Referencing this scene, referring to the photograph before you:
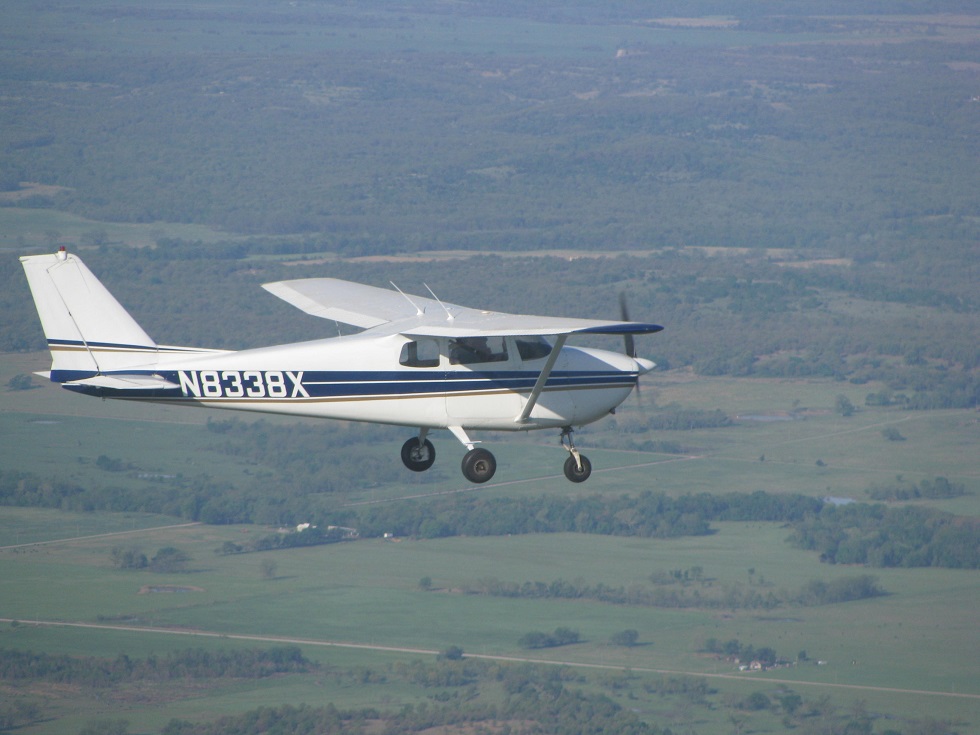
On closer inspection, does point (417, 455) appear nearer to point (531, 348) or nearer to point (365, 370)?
point (365, 370)

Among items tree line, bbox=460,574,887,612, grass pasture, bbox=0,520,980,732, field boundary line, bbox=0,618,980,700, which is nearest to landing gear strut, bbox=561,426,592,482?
grass pasture, bbox=0,520,980,732

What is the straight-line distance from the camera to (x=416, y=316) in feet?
118

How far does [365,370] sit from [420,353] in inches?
46.6

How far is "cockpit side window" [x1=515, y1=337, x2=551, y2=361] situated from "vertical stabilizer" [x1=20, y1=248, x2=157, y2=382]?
301 inches

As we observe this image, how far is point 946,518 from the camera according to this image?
649ft

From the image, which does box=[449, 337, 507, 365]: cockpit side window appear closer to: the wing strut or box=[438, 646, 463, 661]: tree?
the wing strut

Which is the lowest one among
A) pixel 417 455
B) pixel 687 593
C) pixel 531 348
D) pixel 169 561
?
pixel 687 593

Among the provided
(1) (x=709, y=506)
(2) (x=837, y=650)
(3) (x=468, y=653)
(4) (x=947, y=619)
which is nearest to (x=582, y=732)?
(3) (x=468, y=653)

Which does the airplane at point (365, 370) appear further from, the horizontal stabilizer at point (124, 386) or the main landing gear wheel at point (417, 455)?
the main landing gear wheel at point (417, 455)

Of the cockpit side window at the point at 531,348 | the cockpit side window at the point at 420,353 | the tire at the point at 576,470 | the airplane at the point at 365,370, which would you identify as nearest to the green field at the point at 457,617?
the tire at the point at 576,470

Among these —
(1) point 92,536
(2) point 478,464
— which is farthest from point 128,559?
(2) point 478,464

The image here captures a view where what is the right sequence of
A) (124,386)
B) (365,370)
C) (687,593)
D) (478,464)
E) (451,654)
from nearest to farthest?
(124,386), (365,370), (478,464), (451,654), (687,593)

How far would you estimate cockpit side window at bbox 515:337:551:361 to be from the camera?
3416cm

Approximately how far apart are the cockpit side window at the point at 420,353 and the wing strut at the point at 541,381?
2067 mm
